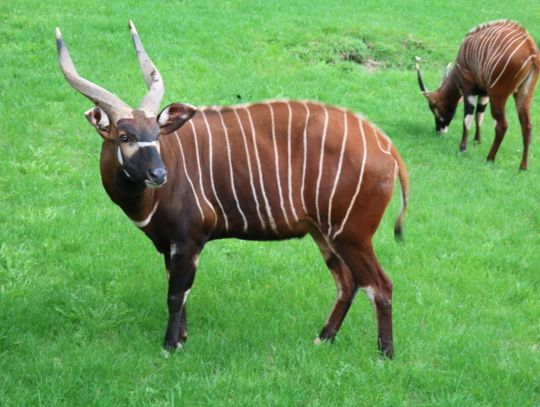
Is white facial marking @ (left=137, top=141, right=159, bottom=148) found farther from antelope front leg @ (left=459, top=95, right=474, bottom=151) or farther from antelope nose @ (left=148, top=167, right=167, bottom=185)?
antelope front leg @ (left=459, top=95, right=474, bottom=151)

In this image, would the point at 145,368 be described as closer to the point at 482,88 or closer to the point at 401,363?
the point at 401,363

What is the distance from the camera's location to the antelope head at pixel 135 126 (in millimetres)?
3994

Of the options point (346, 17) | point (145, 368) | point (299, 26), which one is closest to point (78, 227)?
point (145, 368)

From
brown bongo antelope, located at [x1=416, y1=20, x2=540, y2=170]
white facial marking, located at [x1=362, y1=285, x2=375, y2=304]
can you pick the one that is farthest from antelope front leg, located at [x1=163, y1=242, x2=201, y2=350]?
brown bongo antelope, located at [x1=416, y1=20, x2=540, y2=170]

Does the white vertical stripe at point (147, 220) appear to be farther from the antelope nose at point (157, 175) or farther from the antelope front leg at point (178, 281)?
the antelope nose at point (157, 175)

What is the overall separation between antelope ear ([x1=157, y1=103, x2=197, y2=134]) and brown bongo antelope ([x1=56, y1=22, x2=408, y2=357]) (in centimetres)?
1

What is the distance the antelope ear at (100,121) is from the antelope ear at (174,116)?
0.27 meters

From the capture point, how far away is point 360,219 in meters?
4.44

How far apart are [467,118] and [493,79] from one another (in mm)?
618

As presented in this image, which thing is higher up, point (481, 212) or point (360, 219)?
point (360, 219)

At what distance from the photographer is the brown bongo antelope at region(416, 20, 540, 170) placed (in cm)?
921

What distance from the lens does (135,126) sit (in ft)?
13.3

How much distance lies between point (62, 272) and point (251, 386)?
193 centimetres

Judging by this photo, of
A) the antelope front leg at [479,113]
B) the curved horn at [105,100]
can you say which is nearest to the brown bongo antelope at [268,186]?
the curved horn at [105,100]
